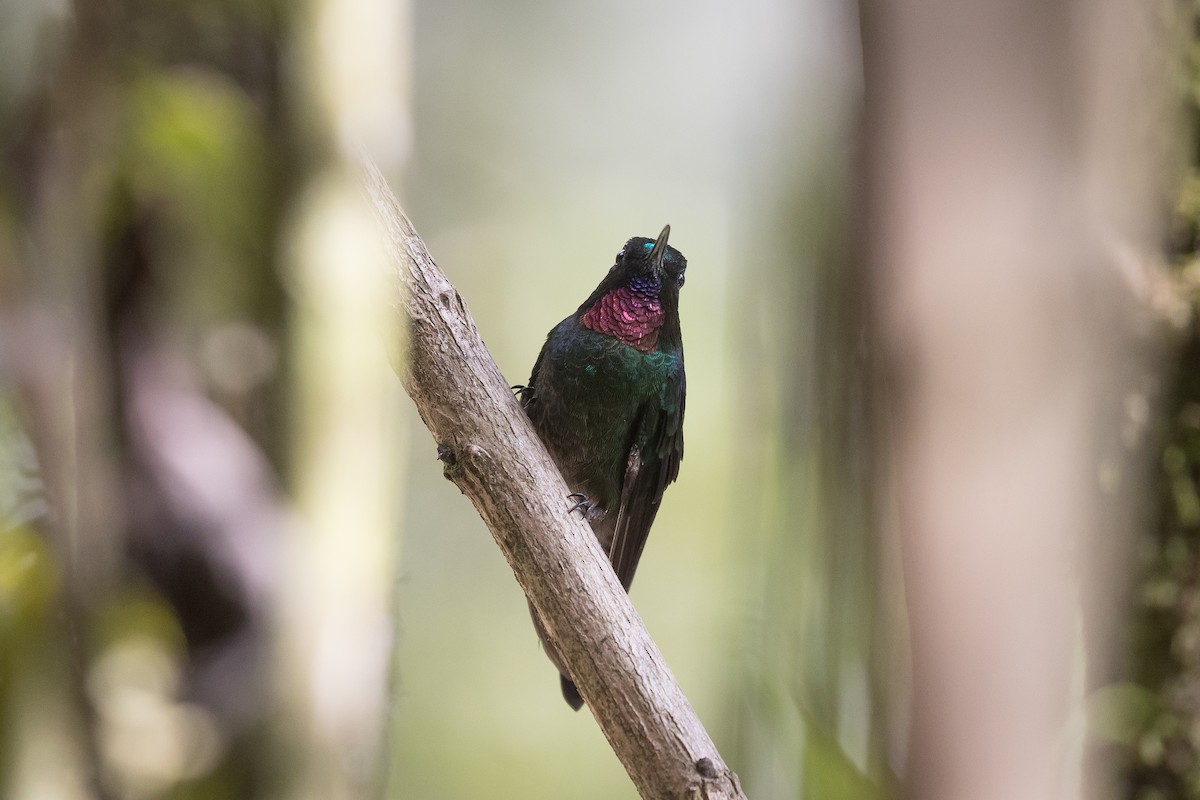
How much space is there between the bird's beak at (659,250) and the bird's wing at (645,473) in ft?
0.88

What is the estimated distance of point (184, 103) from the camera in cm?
69

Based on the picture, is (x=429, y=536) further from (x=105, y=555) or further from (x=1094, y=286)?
(x=1094, y=286)

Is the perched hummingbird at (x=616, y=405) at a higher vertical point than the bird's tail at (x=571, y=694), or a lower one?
higher

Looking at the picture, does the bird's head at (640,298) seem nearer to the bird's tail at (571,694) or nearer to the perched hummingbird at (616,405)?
the perched hummingbird at (616,405)

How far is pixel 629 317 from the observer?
1.12 meters

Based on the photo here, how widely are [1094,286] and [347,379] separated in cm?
92

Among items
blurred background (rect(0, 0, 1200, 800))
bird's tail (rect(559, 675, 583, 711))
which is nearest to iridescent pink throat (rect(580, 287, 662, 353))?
blurred background (rect(0, 0, 1200, 800))

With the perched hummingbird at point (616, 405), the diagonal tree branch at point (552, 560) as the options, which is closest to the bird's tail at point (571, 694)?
the perched hummingbird at point (616, 405)

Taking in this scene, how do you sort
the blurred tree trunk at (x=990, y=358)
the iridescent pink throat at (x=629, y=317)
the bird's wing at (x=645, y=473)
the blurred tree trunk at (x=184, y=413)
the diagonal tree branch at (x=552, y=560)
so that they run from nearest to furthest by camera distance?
the blurred tree trunk at (x=184, y=413) → the diagonal tree branch at (x=552, y=560) → the blurred tree trunk at (x=990, y=358) → the iridescent pink throat at (x=629, y=317) → the bird's wing at (x=645, y=473)

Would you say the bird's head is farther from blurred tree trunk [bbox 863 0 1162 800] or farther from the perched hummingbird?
blurred tree trunk [bbox 863 0 1162 800]

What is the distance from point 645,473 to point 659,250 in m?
0.43

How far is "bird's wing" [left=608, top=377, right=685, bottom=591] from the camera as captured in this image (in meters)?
1.23

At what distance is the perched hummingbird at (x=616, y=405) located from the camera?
1.13 metres

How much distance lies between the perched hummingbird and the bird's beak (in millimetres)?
66
